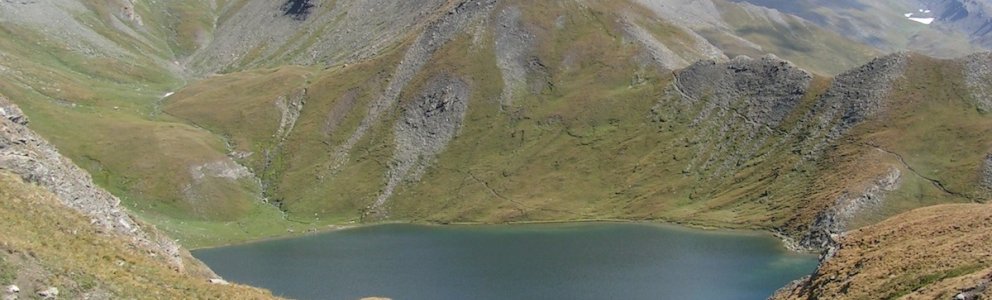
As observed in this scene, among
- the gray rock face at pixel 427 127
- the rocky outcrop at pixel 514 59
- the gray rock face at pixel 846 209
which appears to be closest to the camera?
the gray rock face at pixel 846 209

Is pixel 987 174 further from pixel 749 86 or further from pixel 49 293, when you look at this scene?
pixel 49 293

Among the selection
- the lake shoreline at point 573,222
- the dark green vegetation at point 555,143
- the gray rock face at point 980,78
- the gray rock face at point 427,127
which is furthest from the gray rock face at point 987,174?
the gray rock face at point 427,127

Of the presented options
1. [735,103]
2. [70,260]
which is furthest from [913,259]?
[735,103]

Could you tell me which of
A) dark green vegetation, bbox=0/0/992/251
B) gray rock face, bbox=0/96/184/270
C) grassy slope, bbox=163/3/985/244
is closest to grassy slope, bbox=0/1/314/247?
dark green vegetation, bbox=0/0/992/251

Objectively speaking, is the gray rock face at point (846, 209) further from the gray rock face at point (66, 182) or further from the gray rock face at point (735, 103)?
the gray rock face at point (66, 182)

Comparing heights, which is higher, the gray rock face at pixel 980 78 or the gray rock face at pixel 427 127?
the gray rock face at pixel 427 127

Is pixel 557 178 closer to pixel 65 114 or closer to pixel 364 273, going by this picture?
pixel 364 273

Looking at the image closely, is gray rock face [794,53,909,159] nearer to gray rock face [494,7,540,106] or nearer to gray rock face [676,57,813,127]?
gray rock face [676,57,813,127]
